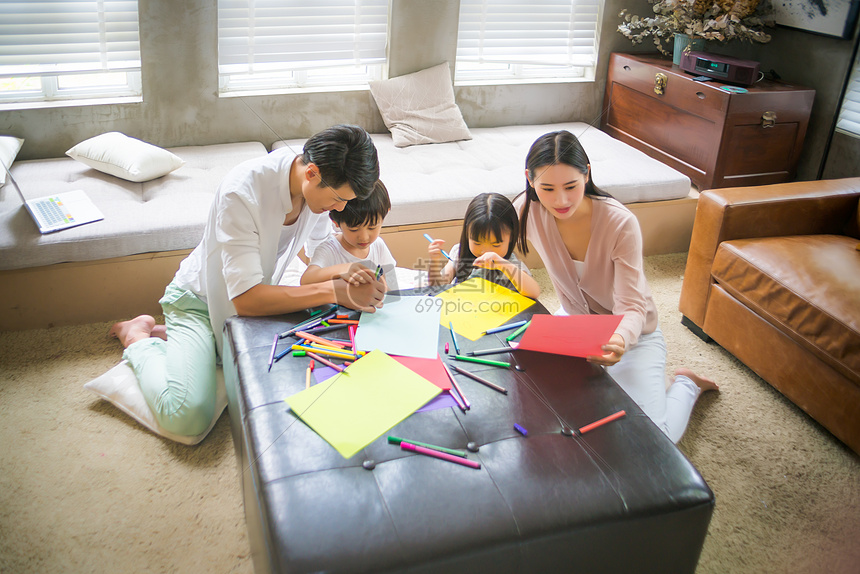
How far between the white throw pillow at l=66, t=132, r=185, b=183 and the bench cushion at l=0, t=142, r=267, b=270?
0.13 feet

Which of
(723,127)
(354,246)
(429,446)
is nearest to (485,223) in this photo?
(354,246)

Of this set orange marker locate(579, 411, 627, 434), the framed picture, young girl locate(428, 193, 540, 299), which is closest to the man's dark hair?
young girl locate(428, 193, 540, 299)

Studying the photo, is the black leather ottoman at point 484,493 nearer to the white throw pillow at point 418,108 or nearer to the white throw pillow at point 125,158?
the white throw pillow at point 125,158

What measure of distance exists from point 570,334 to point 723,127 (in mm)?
1895

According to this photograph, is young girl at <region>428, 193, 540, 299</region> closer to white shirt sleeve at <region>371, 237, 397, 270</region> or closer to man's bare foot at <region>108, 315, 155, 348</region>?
white shirt sleeve at <region>371, 237, 397, 270</region>

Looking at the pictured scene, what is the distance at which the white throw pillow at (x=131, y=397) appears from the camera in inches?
73.6

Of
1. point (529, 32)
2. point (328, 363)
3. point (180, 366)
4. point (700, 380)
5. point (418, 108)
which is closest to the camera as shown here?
point (328, 363)

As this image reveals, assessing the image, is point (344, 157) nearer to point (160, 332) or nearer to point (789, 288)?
point (160, 332)

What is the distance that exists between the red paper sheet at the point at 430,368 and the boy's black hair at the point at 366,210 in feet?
1.69

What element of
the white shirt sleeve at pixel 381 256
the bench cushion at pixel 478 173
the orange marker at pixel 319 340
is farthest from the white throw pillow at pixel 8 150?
the orange marker at pixel 319 340

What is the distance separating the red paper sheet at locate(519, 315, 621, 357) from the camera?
137 cm

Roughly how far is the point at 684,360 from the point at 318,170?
1.51m

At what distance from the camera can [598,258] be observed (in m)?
1.82

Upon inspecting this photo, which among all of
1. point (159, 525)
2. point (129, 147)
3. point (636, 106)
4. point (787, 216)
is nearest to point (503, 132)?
point (636, 106)
